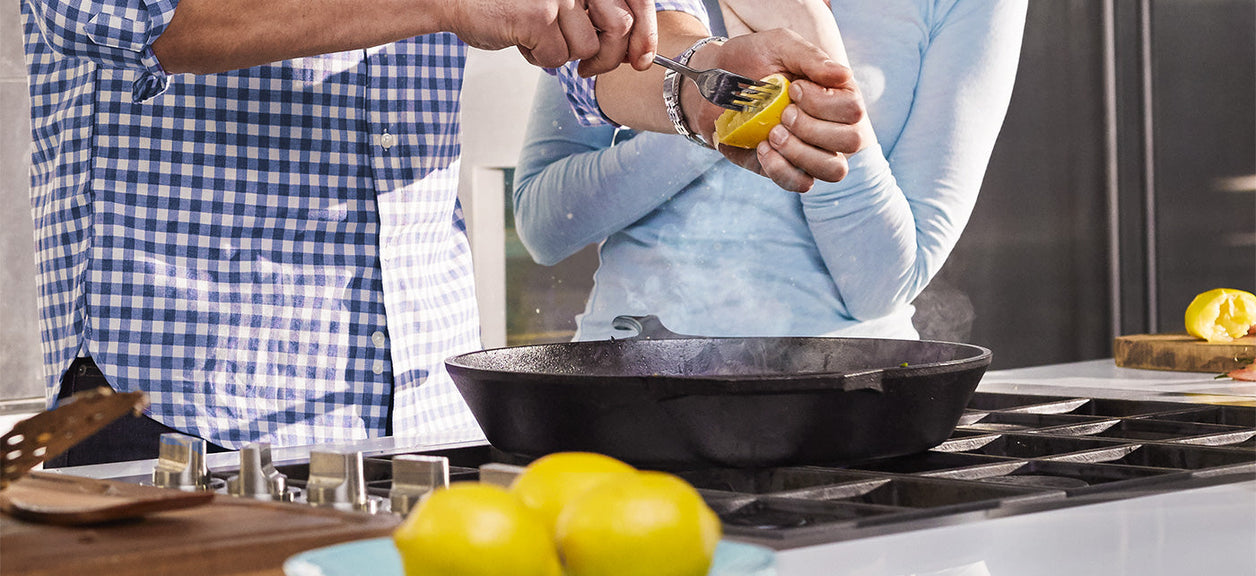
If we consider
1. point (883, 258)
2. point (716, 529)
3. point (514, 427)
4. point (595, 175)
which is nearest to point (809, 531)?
point (716, 529)

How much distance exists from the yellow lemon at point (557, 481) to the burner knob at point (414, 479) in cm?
15

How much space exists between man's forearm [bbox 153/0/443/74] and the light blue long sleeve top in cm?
118

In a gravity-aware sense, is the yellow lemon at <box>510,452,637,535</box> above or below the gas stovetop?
above

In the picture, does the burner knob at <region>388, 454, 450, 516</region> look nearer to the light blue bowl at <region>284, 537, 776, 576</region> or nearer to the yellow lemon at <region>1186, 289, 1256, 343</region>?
the light blue bowl at <region>284, 537, 776, 576</region>

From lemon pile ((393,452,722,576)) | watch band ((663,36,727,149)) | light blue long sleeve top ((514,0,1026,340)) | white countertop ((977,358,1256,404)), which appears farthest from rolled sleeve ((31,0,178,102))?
light blue long sleeve top ((514,0,1026,340))

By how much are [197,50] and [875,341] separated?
642 millimetres

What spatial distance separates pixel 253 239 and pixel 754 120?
54 cm

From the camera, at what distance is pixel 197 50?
45.1 inches

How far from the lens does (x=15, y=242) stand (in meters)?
2.49

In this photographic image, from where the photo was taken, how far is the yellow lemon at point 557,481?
0.52 metres

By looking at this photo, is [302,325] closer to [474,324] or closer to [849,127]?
[474,324]

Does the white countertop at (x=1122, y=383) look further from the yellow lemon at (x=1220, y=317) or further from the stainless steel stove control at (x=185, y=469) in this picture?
the stainless steel stove control at (x=185, y=469)

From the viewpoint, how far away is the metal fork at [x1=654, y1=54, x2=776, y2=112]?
4.09ft

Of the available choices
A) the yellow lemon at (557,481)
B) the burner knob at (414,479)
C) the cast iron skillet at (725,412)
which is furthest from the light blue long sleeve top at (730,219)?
the yellow lemon at (557,481)
